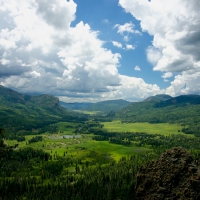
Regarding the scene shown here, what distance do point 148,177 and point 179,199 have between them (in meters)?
19.7

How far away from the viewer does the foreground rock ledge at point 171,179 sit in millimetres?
87125

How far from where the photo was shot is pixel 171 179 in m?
95.2

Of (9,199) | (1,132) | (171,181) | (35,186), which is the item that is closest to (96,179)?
(35,186)

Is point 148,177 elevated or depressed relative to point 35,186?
elevated

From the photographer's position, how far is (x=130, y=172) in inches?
6988

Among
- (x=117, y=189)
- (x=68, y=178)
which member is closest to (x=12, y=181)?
(x=68, y=178)

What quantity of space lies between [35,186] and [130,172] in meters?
80.5

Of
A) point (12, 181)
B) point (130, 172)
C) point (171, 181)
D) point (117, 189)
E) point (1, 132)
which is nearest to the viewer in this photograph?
point (1, 132)

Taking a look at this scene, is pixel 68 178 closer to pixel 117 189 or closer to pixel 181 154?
pixel 117 189

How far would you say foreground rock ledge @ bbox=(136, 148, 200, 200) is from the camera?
87.1 meters

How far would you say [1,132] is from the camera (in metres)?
49.7

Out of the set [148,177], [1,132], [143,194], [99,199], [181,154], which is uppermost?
[1,132]

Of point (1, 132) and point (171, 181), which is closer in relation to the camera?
point (1, 132)

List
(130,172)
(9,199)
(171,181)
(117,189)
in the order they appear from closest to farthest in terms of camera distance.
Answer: (171,181)
(9,199)
(117,189)
(130,172)
